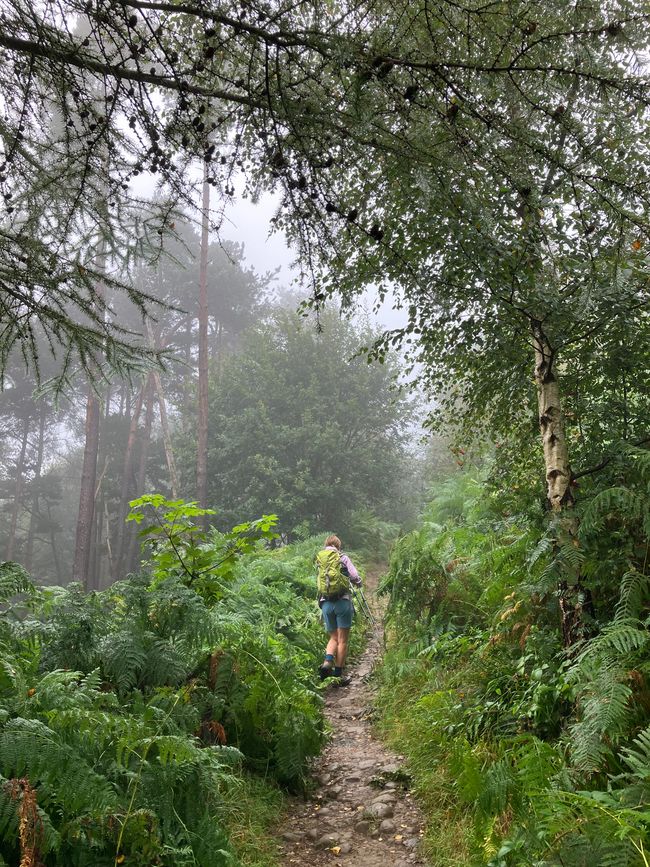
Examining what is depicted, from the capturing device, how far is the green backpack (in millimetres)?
7730

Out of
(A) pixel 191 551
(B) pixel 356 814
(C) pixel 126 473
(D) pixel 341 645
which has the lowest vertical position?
(B) pixel 356 814

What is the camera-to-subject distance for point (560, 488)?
13.5 ft

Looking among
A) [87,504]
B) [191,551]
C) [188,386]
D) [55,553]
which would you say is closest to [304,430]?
[188,386]

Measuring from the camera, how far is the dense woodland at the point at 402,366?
2682 mm

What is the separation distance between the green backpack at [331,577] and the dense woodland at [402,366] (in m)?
0.92

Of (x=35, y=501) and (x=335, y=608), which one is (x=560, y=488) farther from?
(x=35, y=501)

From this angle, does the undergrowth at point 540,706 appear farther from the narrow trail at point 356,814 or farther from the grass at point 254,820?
the grass at point 254,820

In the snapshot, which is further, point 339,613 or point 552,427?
point 339,613

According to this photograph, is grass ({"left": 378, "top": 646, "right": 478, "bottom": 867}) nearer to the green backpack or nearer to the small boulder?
the small boulder

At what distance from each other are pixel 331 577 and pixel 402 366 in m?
3.82

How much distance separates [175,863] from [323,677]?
192 inches

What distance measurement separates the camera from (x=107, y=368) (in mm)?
5328

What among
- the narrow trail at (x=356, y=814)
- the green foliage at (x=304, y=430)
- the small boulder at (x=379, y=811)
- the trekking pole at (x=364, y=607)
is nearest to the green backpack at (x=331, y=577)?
the narrow trail at (x=356, y=814)

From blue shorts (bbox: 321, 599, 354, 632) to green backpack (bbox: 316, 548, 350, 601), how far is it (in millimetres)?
90
